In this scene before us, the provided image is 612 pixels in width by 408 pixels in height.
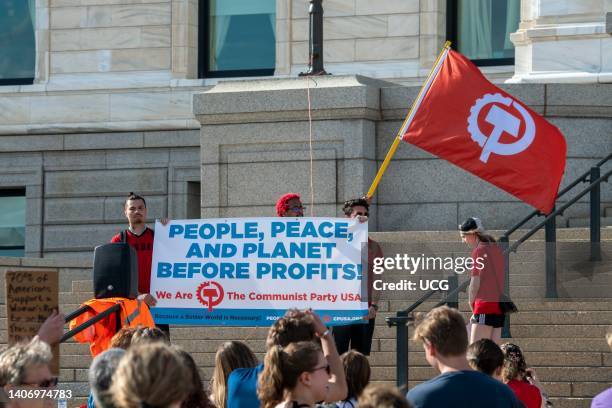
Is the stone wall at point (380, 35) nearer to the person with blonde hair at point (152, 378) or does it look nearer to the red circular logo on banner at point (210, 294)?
the red circular logo on banner at point (210, 294)

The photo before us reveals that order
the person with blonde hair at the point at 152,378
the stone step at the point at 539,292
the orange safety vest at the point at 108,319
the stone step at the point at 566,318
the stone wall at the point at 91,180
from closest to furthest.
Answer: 1. the person with blonde hair at the point at 152,378
2. the orange safety vest at the point at 108,319
3. the stone step at the point at 539,292
4. the stone step at the point at 566,318
5. the stone wall at the point at 91,180

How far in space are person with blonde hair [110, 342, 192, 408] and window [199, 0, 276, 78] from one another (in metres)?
18.9

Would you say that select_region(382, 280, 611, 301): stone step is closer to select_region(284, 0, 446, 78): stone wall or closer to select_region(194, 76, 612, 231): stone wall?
select_region(194, 76, 612, 231): stone wall

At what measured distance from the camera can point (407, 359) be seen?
1148 cm

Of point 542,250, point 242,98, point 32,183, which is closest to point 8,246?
point 32,183

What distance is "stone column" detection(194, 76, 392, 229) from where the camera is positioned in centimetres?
1612

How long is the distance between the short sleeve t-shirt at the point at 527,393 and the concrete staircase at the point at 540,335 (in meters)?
2.12

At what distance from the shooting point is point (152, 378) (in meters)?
5.30

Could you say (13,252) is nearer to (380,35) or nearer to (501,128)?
(380,35)

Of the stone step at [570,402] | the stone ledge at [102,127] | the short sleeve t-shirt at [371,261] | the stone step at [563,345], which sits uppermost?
the stone ledge at [102,127]

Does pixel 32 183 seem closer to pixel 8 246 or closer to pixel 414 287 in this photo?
pixel 8 246

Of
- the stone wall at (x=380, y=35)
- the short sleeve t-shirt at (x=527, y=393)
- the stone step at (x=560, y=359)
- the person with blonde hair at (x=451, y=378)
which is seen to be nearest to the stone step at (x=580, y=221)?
the stone step at (x=560, y=359)

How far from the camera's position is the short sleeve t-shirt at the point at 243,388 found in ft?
25.7

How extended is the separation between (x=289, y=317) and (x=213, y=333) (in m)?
6.24
